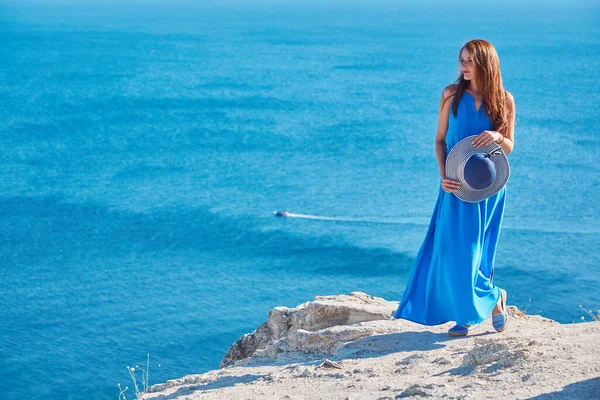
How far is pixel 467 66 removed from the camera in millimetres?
5621

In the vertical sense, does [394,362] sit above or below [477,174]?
below

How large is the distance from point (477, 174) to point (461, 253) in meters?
0.54

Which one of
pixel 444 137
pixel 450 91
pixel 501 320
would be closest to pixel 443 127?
pixel 444 137

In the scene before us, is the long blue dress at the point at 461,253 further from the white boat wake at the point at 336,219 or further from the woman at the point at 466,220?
the white boat wake at the point at 336,219

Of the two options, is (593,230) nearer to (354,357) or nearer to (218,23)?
(354,357)

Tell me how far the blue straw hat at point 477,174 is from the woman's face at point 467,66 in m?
0.40

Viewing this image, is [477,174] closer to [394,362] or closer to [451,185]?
[451,185]

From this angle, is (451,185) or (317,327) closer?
(451,185)

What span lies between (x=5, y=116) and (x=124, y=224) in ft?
70.3

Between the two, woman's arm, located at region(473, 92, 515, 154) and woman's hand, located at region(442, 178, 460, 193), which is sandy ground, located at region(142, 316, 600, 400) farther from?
woman's arm, located at region(473, 92, 515, 154)

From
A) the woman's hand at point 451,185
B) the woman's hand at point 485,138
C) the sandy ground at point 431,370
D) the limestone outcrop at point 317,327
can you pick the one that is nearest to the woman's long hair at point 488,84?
the woman's hand at point 485,138

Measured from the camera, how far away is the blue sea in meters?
29.3

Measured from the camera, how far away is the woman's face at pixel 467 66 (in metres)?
5.57

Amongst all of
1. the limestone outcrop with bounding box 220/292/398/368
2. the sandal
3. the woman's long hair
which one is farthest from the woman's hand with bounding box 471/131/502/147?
the limestone outcrop with bounding box 220/292/398/368
